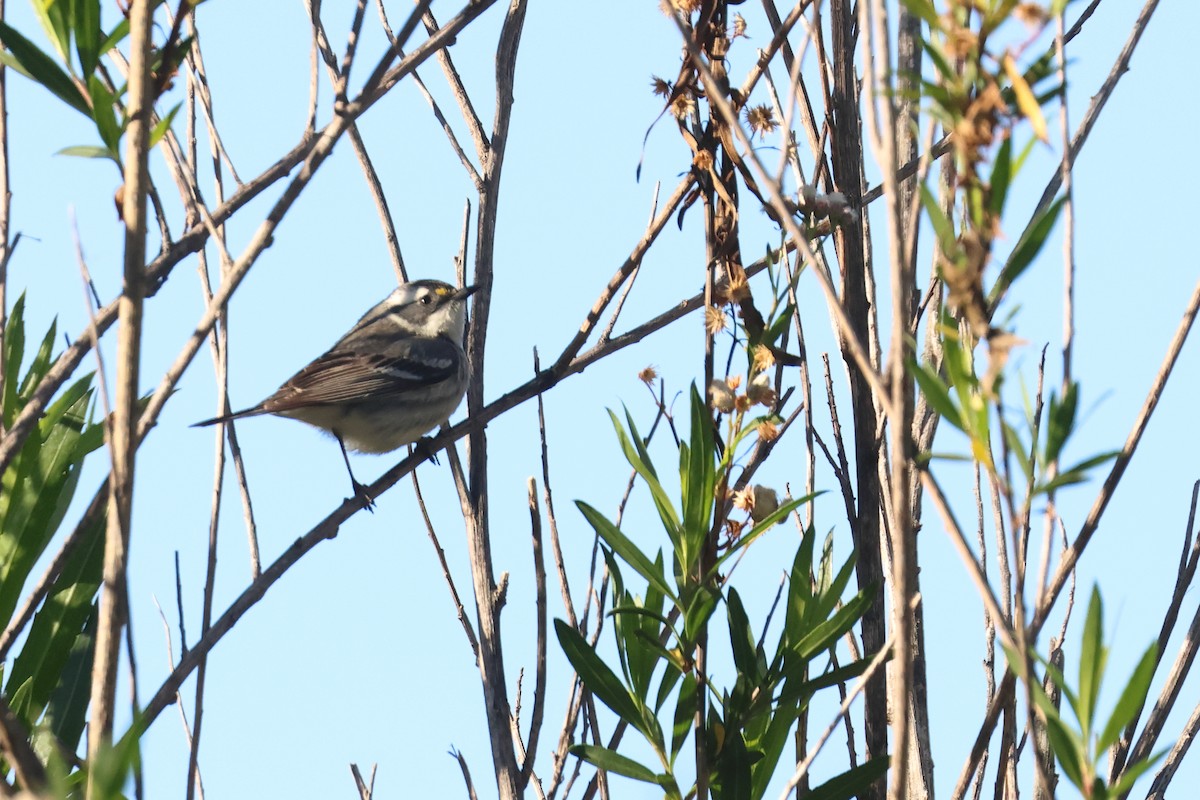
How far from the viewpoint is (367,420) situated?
6.71 m

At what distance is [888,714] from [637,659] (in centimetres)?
63

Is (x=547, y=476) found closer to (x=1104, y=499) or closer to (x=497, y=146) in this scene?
(x=497, y=146)

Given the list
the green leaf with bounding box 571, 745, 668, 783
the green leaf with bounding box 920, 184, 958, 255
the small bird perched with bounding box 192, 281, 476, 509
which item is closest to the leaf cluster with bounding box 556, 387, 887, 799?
the green leaf with bounding box 571, 745, 668, 783

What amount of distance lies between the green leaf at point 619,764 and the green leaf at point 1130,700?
2.98 feet

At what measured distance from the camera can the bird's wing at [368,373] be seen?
6.52 m

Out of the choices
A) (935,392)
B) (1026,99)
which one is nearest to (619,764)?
(935,392)

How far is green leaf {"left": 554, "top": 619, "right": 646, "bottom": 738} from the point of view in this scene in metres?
2.58

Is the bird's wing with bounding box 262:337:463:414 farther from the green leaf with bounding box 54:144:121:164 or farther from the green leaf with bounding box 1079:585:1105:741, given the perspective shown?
the green leaf with bounding box 1079:585:1105:741

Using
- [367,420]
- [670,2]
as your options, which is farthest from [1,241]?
[367,420]

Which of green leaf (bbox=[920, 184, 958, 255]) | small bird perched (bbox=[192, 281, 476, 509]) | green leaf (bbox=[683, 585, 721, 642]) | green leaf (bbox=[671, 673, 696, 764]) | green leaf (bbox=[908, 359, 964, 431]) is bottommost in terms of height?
green leaf (bbox=[671, 673, 696, 764])

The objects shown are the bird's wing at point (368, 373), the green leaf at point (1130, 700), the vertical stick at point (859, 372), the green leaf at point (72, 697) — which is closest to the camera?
the green leaf at point (1130, 700)

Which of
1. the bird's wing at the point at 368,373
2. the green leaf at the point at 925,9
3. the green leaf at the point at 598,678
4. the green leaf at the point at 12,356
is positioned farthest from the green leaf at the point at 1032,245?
the bird's wing at the point at 368,373

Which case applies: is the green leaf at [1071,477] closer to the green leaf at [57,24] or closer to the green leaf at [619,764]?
the green leaf at [619,764]

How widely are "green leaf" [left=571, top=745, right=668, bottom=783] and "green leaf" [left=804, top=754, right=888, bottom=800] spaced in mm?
313
